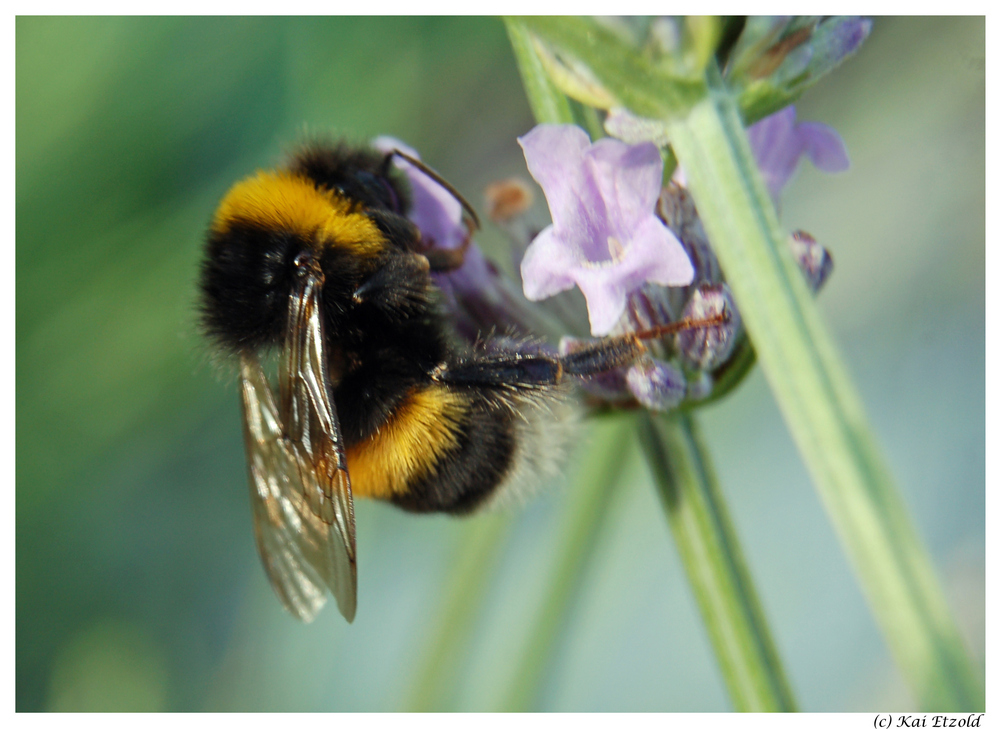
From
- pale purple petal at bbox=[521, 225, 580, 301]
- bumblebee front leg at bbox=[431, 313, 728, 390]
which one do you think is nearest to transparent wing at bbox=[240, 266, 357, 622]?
bumblebee front leg at bbox=[431, 313, 728, 390]

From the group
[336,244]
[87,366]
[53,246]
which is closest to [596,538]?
[336,244]

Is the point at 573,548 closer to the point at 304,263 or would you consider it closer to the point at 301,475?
the point at 301,475

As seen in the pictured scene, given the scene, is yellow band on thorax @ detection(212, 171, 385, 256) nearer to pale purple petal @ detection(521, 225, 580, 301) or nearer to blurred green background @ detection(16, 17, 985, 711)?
pale purple petal @ detection(521, 225, 580, 301)

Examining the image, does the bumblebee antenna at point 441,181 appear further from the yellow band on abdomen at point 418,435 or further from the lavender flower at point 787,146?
the lavender flower at point 787,146

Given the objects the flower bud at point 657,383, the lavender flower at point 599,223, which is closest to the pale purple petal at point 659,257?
the lavender flower at point 599,223

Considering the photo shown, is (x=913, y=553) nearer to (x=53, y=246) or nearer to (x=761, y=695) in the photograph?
(x=761, y=695)

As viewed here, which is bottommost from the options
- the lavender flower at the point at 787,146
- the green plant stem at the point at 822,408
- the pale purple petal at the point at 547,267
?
the green plant stem at the point at 822,408
